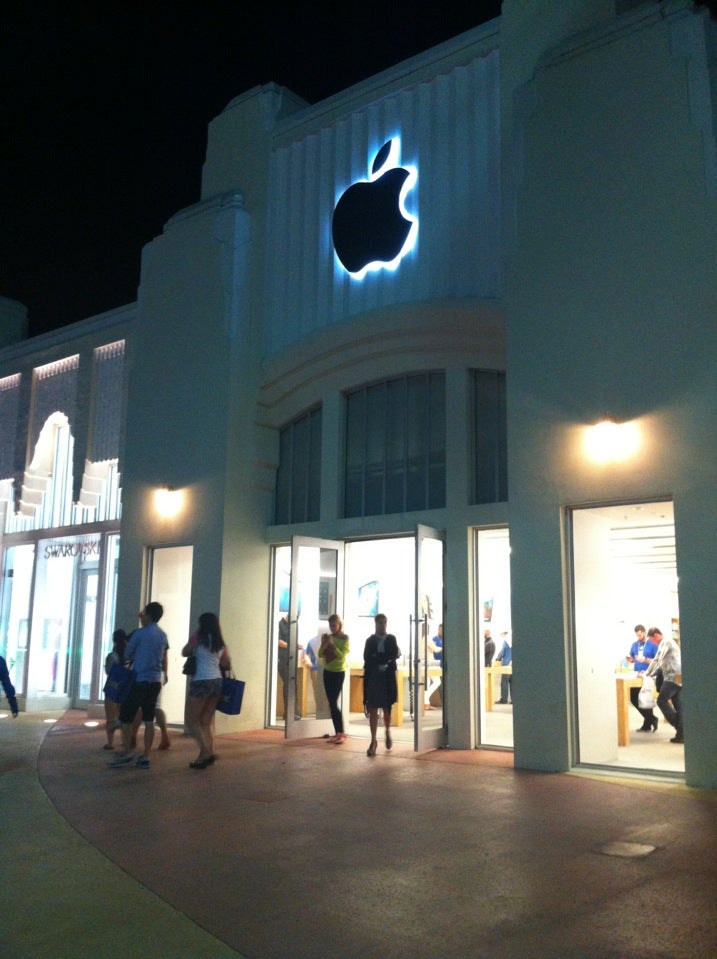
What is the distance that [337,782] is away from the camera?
8297 millimetres

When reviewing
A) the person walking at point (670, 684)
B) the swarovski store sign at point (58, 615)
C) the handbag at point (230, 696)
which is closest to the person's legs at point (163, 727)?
the handbag at point (230, 696)

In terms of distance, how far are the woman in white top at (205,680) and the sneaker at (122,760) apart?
71 centimetres

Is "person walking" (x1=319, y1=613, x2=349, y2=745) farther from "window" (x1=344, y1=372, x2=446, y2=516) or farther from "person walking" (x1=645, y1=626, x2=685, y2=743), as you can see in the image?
"person walking" (x1=645, y1=626, x2=685, y2=743)

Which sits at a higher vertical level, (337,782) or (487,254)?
(487,254)

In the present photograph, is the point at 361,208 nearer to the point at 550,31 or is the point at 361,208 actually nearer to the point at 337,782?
the point at 550,31

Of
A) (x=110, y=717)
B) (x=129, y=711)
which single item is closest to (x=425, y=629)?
(x=129, y=711)

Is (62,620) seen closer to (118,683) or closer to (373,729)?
(118,683)

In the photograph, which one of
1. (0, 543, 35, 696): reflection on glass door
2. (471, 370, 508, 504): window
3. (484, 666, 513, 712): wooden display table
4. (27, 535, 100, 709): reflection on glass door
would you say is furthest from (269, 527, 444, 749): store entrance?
(0, 543, 35, 696): reflection on glass door

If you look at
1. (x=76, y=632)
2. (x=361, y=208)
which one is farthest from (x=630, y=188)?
(x=76, y=632)

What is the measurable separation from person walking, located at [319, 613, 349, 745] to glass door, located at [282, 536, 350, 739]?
1.25 ft

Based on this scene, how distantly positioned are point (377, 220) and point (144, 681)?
665 centimetres

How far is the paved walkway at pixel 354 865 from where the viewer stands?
4.11 metres

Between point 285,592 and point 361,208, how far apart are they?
5.51 meters

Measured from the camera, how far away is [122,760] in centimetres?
921
